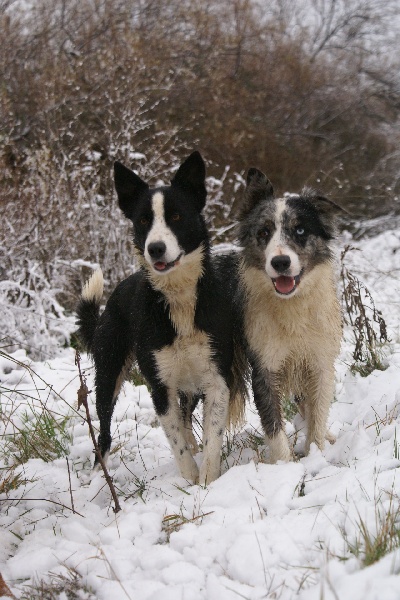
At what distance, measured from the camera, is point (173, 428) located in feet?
11.4

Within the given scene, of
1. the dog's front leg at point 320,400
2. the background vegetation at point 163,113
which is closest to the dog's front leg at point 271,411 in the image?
the dog's front leg at point 320,400

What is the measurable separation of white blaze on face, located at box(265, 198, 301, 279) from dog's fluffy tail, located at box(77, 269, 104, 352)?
4.99 ft

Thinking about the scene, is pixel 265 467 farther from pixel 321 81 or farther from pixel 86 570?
pixel 321 81

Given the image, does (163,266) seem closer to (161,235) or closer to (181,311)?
(161,235)

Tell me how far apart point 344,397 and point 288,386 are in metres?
1.05

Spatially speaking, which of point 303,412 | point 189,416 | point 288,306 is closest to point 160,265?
point 288,306

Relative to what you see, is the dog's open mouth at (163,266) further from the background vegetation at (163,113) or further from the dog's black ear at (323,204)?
the background vegetation at (163,113)

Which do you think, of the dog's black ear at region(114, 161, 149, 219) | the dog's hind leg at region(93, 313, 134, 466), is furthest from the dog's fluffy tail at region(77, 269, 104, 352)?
the dog's black ear at region(114, 161, 149, 219)

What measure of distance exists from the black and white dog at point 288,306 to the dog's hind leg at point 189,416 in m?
0.78

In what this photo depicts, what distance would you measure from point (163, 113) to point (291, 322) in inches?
317

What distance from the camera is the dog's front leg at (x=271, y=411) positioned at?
11.0ft

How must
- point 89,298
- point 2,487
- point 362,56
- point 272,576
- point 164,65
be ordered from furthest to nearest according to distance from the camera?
1. point 362,56
2. point 164,65
3. point 89,298
4. point 2,487
5. point 272,576

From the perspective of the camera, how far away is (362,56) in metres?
15.9

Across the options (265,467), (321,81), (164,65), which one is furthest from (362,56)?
(265,467)
